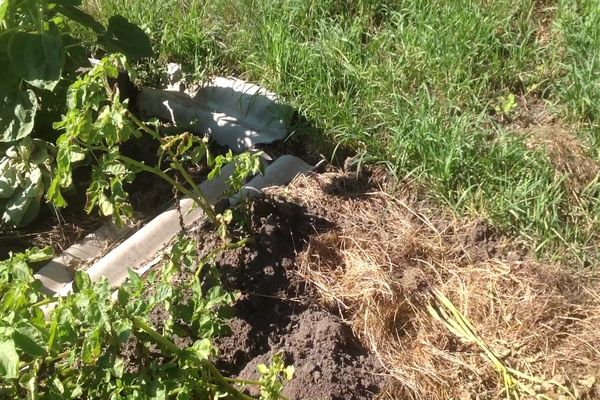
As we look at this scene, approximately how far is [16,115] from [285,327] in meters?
1.46

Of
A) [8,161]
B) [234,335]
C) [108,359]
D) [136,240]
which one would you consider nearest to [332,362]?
[234,335]

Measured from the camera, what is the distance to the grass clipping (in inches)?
114

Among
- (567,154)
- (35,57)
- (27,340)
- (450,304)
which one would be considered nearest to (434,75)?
(567,154)

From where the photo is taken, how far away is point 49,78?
3.18 metres

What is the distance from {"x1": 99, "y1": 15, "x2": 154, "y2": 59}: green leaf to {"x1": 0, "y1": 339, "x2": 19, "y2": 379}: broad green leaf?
74.3 inches

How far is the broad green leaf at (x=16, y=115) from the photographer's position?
3.33 meters

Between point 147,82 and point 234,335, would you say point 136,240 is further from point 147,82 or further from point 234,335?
point 147,82

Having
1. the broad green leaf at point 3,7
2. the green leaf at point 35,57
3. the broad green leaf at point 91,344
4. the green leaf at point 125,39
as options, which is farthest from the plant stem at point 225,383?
the green leaf at point 125,39

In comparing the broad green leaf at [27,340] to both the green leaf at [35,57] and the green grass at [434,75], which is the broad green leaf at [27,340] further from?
the green grass at [434,75]

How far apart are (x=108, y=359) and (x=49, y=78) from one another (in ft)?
4.38

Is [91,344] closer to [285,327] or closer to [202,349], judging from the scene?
A: [202,349]

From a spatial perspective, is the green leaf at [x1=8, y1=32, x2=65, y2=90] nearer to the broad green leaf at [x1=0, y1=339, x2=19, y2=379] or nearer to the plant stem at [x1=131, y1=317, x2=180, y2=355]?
the plant stem at [x1=131, y1=317, x2=180, y2=355]

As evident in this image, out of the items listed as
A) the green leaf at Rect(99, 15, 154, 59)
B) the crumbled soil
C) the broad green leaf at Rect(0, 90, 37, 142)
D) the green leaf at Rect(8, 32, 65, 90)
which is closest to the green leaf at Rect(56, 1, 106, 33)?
the green leaf at Rect(99, 15, 154, 59)

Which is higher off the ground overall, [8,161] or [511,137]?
[8,161]
